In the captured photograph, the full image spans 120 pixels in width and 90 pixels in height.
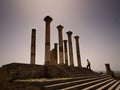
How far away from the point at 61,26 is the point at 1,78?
1316 cm

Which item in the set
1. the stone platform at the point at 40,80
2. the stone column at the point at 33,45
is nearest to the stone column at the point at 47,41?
the stone column at the point at 33,45

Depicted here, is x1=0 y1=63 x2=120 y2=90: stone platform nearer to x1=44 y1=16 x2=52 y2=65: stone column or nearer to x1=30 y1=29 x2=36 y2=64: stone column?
x1=44 y1=16 x2=52 y2=65: stone column

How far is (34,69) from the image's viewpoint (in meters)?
11.0

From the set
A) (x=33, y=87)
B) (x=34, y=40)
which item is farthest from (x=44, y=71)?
(x=34, y=40)

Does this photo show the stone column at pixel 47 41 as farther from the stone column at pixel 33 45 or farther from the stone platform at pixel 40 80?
the stone platform at pixel 40 80

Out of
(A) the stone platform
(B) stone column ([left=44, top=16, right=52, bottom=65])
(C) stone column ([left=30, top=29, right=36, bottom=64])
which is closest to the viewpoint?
(A) the stone platform

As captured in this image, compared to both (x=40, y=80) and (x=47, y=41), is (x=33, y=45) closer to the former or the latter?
(x=47, y=41)

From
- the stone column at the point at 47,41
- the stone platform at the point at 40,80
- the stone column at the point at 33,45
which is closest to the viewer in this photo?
the stone platform at the point at 40,80

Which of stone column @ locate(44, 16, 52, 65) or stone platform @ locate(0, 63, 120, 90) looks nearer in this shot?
stone platform @ locate(0, 63, 120, 90)

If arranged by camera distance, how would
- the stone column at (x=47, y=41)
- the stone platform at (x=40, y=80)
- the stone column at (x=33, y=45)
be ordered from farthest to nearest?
the stone column at (x=33, y=45)
the stone column at (x=47, y=41)
the stone platform at (x=40, y=80)

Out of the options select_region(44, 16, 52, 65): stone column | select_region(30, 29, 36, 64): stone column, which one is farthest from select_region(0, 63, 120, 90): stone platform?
select_region(30, 29, 36, 64): stone column

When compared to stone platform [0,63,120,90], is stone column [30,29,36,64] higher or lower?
higher

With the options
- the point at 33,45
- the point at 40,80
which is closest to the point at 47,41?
the point at 33,45

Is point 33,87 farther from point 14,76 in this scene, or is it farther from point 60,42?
point 60,42
